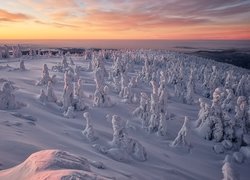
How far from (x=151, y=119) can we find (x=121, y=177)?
12824 millimetres

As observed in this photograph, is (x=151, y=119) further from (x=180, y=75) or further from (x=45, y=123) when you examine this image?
(x=180, y=75)

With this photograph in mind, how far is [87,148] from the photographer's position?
15320 mm

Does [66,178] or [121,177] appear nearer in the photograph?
[66,178]

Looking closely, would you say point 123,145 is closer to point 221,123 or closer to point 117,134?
point 117,134

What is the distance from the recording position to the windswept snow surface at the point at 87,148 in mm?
7156

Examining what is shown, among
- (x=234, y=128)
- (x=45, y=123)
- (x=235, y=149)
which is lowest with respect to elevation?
(x=235, y=149)

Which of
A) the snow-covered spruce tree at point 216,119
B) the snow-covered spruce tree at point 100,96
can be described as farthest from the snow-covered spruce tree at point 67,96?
the snow-covered spruce tree at point 216,119

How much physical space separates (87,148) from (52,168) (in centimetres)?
888

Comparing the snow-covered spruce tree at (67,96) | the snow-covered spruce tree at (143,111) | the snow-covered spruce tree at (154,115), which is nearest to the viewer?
the snow-covered spruce tree at (154,115)

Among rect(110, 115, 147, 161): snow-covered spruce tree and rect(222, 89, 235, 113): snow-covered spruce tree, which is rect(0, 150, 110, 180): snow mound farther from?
rect(222, 89, 235, 113): snow-covered spruce tree

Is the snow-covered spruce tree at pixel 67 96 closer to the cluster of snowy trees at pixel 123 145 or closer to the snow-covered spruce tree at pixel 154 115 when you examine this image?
the snow-covered spruce tree at pixel 154 115

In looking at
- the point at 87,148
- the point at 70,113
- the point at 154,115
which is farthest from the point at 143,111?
the point at 87,148

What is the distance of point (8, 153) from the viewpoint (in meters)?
10.4

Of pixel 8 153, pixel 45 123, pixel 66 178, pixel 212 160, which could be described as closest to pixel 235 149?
pixel 212 160
